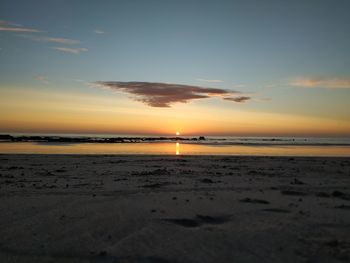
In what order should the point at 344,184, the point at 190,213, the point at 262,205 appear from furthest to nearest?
1. the point at 344,184
2. the point at 262,205
3. the point at 190,213

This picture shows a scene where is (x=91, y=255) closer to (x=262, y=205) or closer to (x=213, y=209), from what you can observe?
(x=213, y=209)

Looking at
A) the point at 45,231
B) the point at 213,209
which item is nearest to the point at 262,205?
the point at 213,209

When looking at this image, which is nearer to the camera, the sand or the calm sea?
the sand

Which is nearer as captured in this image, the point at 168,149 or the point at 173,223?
the point at 173,223

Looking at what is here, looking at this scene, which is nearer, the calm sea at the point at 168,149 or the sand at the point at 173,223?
the sand at the point at 173,223

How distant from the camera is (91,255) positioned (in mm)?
5586

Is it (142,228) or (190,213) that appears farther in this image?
(190,213)

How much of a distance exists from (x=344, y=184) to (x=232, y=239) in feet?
28.1

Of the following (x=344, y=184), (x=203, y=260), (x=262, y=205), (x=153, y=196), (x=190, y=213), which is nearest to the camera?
(x=203, y=260)

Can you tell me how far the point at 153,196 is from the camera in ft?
33.0

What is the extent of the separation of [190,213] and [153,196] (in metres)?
2.26

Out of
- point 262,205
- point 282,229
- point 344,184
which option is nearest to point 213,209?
point 262,205

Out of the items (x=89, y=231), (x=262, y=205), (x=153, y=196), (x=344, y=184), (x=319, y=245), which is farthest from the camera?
(x=344, y=184)

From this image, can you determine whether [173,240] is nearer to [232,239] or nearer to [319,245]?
[232,239]
